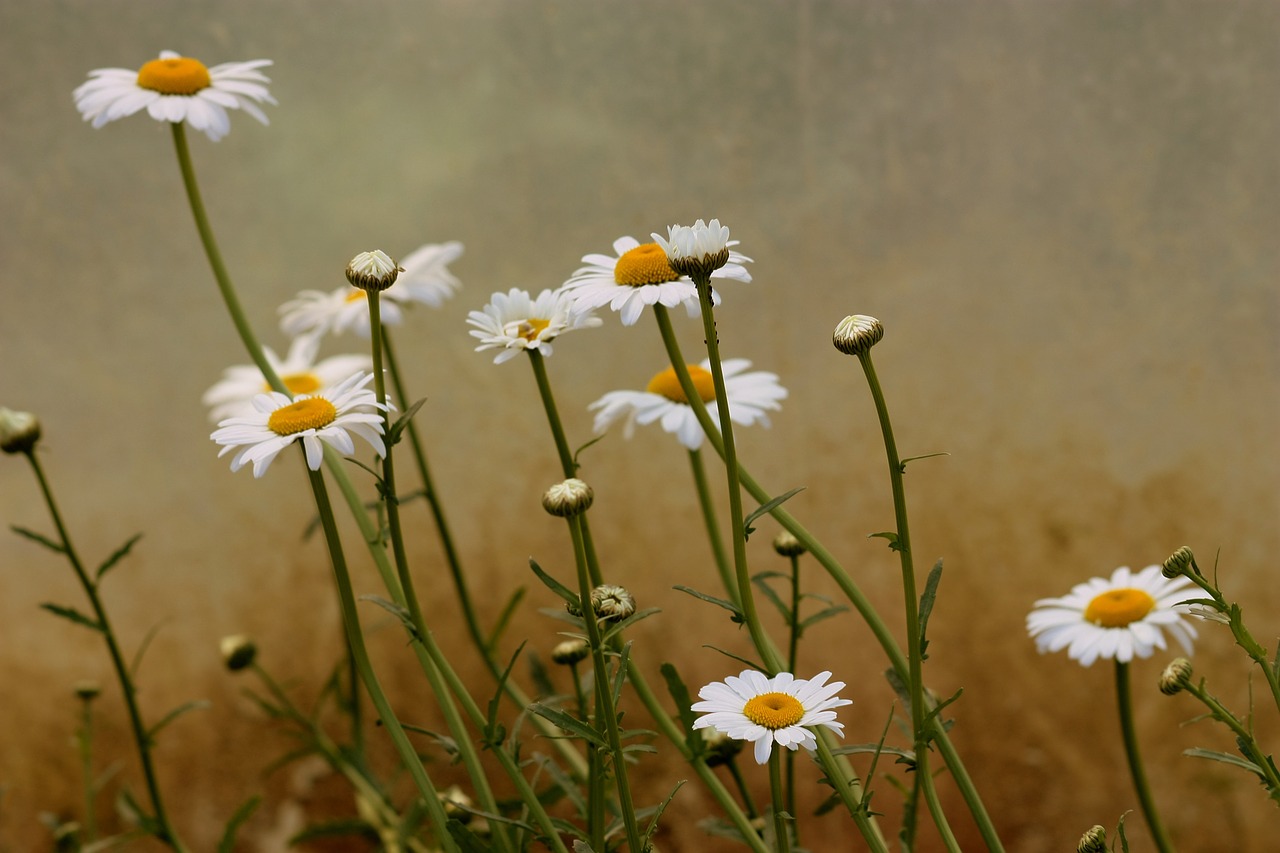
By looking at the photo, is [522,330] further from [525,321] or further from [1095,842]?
[1095,842]

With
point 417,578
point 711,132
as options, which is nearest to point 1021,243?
point 711,132

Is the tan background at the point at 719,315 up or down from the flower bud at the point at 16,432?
up

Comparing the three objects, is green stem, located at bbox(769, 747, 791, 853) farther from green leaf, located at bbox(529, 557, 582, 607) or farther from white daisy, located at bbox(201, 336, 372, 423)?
white daisy, located at bbox(201, 336, 372, 423)

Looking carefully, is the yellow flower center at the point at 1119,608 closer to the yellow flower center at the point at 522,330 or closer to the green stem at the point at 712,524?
the green stem at the point at 712,524

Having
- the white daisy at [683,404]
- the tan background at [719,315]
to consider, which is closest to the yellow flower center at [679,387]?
the white daisy at [683,404]

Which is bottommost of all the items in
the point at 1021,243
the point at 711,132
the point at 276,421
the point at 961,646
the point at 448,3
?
the point at 276,421

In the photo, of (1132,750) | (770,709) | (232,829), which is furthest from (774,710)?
(232,829)

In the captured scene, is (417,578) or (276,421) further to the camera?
(417,578)

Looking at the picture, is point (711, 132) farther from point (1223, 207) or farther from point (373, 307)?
point (373, 307)
